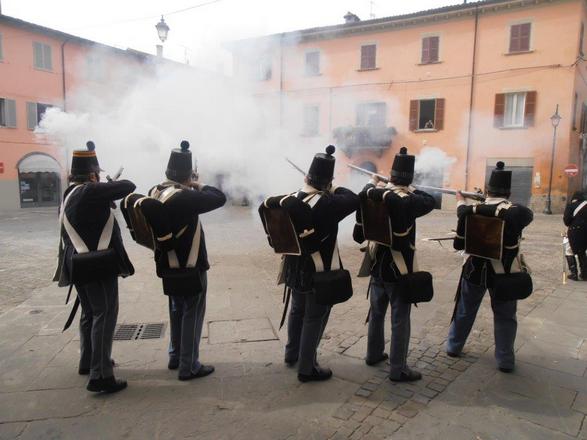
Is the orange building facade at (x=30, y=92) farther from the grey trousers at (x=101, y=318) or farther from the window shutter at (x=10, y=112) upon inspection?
the grey trousers at (x=101, y=318)

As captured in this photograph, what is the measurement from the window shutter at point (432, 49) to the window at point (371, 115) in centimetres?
312

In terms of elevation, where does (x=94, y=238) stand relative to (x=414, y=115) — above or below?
below

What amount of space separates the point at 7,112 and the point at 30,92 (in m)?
1.44

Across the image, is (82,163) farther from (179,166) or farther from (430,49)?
(430,49)

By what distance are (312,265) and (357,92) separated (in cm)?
1916

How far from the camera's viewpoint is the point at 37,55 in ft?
71.1

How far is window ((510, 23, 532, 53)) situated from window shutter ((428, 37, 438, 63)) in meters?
3.31

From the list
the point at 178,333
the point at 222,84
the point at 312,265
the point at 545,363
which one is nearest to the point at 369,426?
the point at 312,265

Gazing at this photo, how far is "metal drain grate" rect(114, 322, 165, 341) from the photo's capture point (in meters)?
4.77

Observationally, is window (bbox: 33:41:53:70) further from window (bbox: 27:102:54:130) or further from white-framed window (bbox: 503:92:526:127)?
white-framed window (bbox: 503:92:526:127)

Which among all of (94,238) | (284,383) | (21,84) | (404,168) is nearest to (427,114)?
(404,168)

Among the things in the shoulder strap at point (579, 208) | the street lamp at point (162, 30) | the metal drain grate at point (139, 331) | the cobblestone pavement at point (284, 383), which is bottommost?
the metal drain grate at point (139, 331)

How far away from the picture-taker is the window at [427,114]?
21578mm

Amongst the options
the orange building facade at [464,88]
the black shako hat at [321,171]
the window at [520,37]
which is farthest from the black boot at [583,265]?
the window at [520,37]
